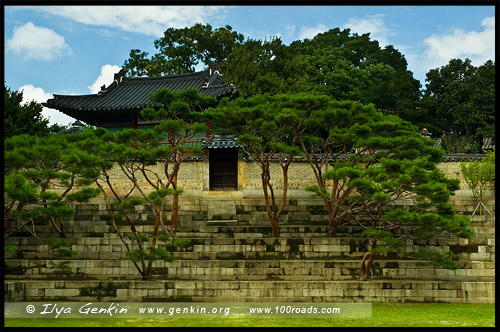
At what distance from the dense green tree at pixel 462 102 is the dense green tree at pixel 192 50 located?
1407cm

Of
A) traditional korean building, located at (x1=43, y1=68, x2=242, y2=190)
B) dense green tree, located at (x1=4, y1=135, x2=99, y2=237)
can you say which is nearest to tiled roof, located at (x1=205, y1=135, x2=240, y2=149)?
traditional korean building, located at (x1=43, y1=68, x2=242, y2=190)

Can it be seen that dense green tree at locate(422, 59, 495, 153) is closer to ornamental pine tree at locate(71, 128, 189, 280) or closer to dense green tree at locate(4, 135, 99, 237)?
ornamental pine tree at locate(71, 128, 189, 280)

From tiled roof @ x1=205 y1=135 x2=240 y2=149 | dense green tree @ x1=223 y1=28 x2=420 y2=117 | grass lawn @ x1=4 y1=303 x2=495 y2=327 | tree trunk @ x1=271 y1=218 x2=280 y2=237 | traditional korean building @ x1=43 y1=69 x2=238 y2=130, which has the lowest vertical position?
grass lawn @ x1=4 y1=303 x2=495 y2=327

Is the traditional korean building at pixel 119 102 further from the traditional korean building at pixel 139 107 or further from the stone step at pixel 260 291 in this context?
the stone step at pixel 260 291

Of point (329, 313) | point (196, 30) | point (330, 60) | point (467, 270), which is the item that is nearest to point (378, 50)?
point (330, 60)

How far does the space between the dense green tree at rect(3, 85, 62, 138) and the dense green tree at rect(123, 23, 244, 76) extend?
1452 centimetres

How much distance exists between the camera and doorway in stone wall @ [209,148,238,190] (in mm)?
29172

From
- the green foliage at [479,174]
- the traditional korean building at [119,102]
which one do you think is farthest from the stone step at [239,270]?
the traditional korean building at [119,102]

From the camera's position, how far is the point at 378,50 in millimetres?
49656

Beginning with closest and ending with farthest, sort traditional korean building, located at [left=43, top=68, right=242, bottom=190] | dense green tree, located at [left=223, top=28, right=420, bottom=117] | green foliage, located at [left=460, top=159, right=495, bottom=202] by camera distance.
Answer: green foliage, located at [left=460, top=159, right=495, bottom=202] < traditional korean building, located at [left=43, top=68, right=242, bottom=190] < dense green tree, located at [left=223, top=28, right=420, bottom=117]

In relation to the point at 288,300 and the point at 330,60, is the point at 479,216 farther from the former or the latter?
the point at 330,60

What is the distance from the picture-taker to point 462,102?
39.4 m

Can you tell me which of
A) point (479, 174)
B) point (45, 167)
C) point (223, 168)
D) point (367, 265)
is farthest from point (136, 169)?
point (479, 174)

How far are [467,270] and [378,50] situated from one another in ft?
106
